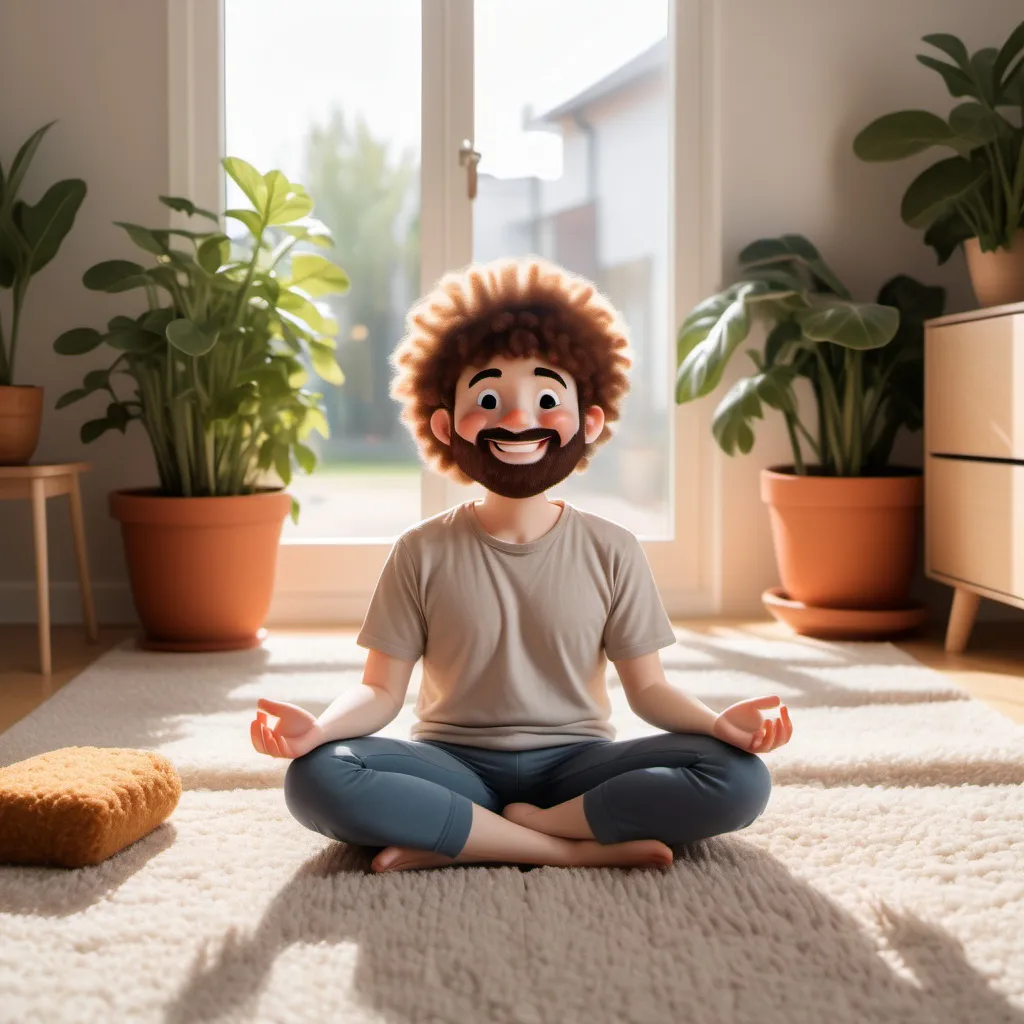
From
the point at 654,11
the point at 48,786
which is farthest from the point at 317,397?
the point at 48,786

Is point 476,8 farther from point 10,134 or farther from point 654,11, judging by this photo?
point 10,134

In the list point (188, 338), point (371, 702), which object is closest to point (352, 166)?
point (188, 338)

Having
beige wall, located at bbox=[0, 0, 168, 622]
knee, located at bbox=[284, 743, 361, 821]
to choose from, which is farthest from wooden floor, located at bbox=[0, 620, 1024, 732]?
knee, located at bbox=[284, 743, 361, 821]

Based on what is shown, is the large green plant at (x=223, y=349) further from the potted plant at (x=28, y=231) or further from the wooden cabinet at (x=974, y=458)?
the wooden cabinet at (x=974, y=458)

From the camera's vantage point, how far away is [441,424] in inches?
53.9

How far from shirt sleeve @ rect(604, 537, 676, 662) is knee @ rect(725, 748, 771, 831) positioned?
171 mm

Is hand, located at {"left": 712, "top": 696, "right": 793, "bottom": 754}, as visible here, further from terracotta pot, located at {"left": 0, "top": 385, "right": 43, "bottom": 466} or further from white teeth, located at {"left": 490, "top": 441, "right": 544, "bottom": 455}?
terracotta pot, located at {"left": 0, "top": 385, "right": 43, "bottom": 466}

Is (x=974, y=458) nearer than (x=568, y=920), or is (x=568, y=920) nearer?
(x=568, y=920)

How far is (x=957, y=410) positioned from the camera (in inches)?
97.8

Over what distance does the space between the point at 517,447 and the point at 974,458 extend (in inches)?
58.9

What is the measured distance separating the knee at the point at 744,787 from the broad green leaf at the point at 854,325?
1360mm

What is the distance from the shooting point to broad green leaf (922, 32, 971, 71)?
8.58 ft

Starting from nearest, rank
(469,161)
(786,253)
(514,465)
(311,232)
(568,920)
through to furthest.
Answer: (568,920), (514,465), (311,232), (786,253), (469,161)

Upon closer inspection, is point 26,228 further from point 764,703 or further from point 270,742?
point 764,703
